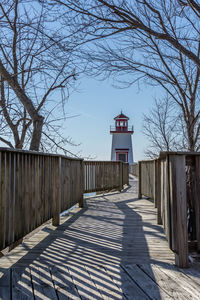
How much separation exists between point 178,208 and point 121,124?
23.4 meters

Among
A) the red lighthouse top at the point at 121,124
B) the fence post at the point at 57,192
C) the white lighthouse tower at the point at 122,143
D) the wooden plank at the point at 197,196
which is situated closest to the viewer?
the wooden plank at the point at 197,196

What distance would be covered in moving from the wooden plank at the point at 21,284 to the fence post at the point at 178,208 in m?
1.37

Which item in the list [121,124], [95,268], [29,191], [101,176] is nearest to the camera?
[95,268]

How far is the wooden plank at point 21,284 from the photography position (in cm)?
185

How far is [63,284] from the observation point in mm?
2025

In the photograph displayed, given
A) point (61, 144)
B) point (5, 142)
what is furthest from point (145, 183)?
point (5, 142)

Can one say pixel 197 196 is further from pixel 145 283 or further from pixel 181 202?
pixel 145 283

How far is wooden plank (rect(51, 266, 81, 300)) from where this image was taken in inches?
73.2

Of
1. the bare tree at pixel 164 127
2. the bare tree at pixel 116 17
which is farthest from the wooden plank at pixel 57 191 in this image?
the bare tree at pixel 164 127

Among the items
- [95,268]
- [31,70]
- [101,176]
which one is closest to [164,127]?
[101,176]

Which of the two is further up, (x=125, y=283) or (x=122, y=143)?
(x=122, y=143)

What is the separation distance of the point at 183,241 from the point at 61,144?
4.18 meters

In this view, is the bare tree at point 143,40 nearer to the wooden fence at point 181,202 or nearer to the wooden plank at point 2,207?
the wooden fence at point 181,202

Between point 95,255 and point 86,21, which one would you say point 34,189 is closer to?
point 95,255
